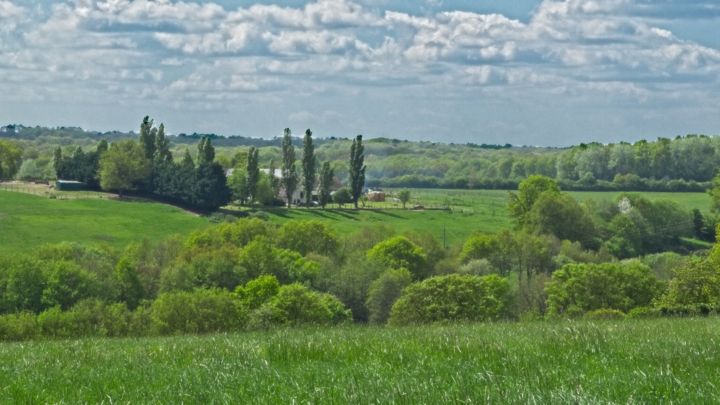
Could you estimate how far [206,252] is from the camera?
102m

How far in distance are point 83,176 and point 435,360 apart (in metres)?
175

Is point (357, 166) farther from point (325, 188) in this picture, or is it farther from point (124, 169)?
point (124, 169)

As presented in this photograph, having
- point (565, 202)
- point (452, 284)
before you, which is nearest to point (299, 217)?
point (565, 202)

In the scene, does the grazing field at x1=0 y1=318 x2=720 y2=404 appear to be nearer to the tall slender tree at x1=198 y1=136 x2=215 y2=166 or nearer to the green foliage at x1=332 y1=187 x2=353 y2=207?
the tall slender tree at x1=198 y1=136 x2=215 y2=166

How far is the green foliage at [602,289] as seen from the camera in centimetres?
7919

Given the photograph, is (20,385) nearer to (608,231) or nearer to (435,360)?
(435,360)

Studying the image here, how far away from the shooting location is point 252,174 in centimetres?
16638

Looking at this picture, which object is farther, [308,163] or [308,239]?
[308,163]

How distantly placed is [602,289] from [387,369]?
6970 cm

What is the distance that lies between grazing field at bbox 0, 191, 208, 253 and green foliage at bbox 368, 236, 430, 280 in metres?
37.1

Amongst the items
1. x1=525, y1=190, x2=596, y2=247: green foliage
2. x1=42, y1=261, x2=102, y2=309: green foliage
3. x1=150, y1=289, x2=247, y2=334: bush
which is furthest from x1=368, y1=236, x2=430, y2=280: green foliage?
x1=150, y1=289, x2=247, y2=334: bush

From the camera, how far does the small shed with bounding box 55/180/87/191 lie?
179500 millimetres

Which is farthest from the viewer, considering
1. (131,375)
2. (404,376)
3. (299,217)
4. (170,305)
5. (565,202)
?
(299,217)

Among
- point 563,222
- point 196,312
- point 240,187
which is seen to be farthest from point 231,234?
point 196,312
